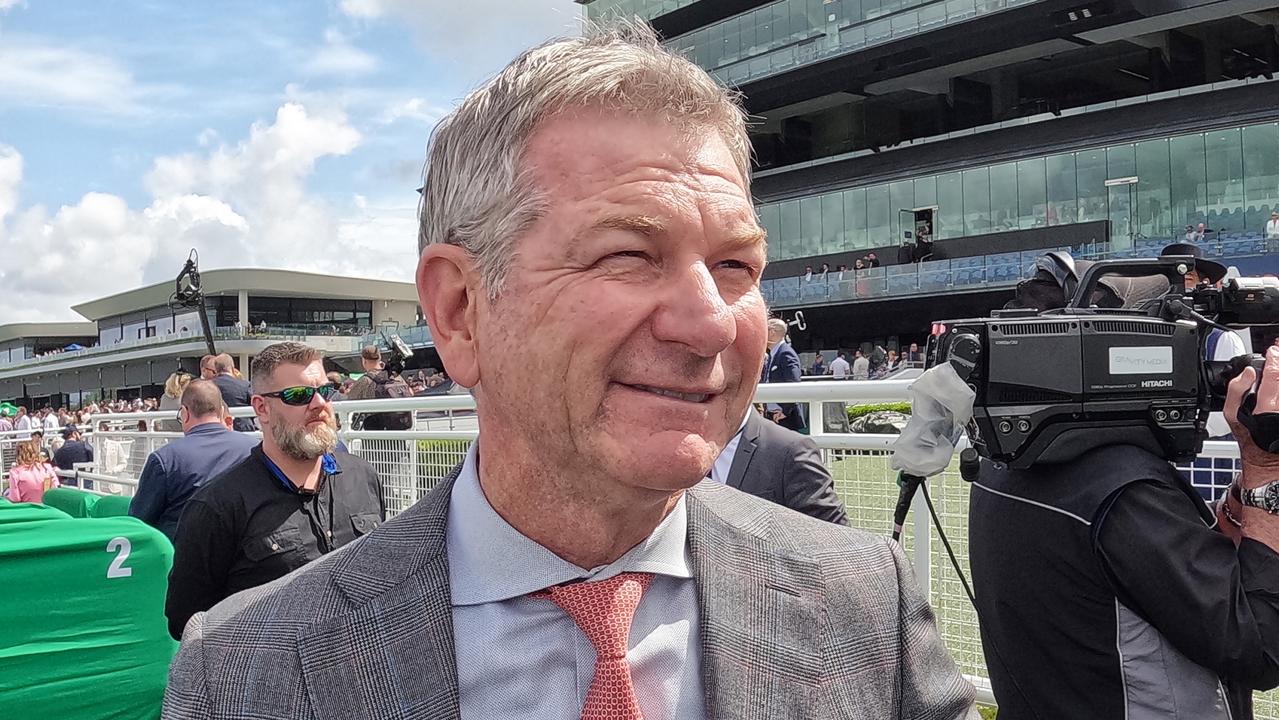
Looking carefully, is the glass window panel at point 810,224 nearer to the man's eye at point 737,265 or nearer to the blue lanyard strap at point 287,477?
the blue lanyard strap at point 287,477

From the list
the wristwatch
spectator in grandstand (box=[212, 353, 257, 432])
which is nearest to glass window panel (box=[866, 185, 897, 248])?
spectator in grandstand (box=[212, 353, 257, 432])

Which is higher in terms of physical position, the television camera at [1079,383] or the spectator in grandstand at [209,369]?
the spectator in grandstand at [209,369]

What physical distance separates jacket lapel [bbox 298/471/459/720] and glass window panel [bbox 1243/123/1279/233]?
1335 inches

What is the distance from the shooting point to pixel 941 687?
4.90 ft

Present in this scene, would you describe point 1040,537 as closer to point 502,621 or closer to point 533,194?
point 502,621

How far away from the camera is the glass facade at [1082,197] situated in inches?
1189

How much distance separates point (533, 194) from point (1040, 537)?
171 centimetres

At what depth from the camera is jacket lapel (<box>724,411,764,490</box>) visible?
354cm

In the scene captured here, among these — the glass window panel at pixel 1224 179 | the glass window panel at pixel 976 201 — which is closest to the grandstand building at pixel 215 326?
the glass window panel at pixel 976 201

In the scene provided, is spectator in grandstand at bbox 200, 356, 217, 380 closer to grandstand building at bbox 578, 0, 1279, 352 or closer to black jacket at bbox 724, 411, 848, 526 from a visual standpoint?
black jacket at bbox 724, 411, 848, 526

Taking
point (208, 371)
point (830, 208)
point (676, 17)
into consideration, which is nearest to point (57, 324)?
point (676, 17)

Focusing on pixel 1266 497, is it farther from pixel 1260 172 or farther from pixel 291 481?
pixel 1260 172

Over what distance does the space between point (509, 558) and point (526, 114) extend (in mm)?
647

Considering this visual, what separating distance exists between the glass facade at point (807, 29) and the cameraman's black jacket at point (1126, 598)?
32261mm
